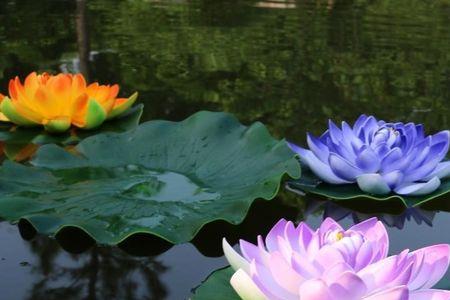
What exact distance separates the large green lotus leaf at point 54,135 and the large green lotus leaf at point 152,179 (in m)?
0.14

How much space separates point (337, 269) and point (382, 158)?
1.77 feet

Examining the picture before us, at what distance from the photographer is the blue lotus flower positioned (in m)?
1.16

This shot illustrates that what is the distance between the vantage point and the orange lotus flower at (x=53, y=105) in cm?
146

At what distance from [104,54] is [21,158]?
959 mm

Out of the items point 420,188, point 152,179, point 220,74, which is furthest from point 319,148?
point 220,74

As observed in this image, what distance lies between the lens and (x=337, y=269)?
2.12 ft

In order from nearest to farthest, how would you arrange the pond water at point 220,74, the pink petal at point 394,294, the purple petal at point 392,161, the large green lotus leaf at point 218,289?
1. the pink petal at point 394,294
2. the large green lotus leaf at point 218,289
3. the pond water at point 220,74
4. the purple petal at point 392,161

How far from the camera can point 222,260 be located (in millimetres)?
997

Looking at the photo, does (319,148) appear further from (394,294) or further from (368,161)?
(394,294)

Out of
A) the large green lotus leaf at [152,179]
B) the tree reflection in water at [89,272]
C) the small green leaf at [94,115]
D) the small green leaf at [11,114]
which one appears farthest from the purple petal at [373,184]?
the small green leaf at [11,114]

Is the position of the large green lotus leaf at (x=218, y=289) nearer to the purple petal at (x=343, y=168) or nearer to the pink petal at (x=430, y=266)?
the pink petal at (x=430, y=266)

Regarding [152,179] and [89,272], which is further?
[152,179]

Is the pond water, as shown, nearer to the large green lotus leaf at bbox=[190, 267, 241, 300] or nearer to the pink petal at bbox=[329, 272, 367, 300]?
the large green lotus leaf at bbox=[190, 267, 241, 300]

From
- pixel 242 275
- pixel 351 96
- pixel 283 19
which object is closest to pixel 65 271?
pixel 242 275
